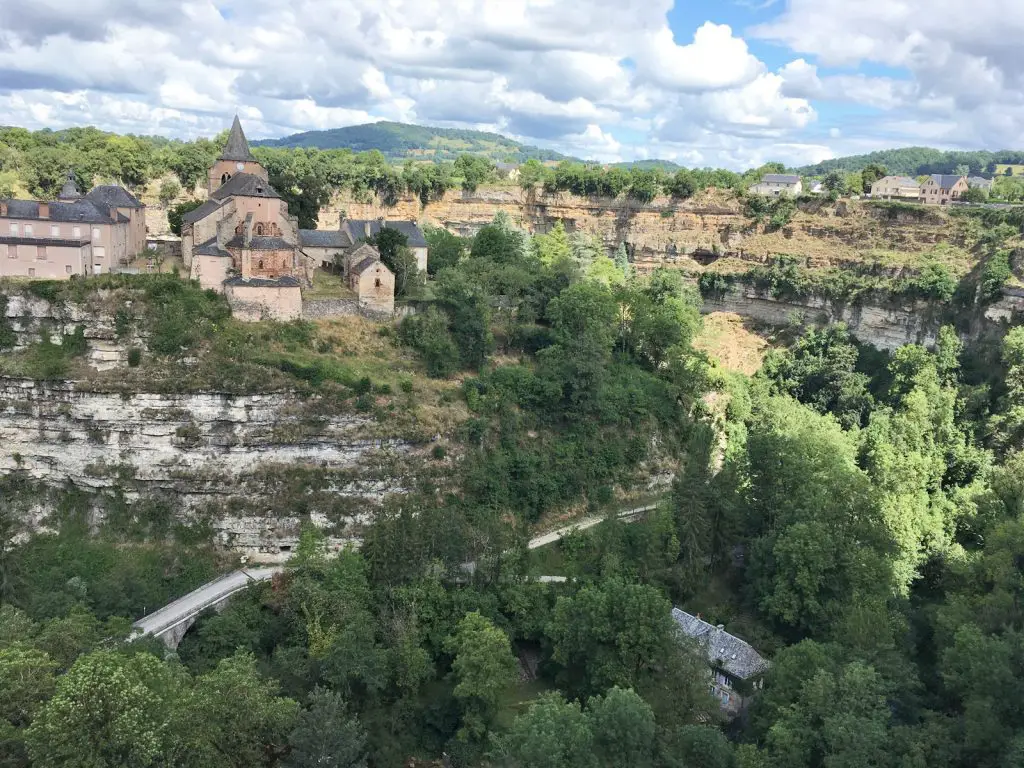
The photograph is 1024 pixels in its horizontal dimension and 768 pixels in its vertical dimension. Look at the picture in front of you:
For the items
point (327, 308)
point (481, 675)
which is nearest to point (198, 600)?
point (481, 675)

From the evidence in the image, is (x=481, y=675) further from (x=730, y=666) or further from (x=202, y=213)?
(x=202, y=213)

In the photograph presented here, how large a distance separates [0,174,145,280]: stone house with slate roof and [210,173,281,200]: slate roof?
21.5 ft

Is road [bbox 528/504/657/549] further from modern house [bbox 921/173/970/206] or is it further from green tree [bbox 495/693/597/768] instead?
modern house [bbox 921/173/970/206]

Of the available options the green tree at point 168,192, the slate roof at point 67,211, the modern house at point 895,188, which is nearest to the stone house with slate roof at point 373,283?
the slate roof at point 67,211

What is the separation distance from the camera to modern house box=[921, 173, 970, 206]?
87125mm

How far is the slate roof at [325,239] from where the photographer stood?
53.9 m

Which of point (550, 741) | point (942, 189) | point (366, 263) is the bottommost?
point (550, 741)

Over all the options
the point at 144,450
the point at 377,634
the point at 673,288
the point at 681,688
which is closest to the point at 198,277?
the point at 144,450

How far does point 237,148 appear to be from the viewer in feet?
174

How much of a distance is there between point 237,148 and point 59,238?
13.7 metres

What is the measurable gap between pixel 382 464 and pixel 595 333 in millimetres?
18212

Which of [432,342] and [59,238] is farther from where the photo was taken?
[432,342]

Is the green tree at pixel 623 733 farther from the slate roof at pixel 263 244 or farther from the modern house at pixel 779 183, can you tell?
the modern house at pixel 779 183

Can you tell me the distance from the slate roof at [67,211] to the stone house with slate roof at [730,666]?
39694 millimetres
